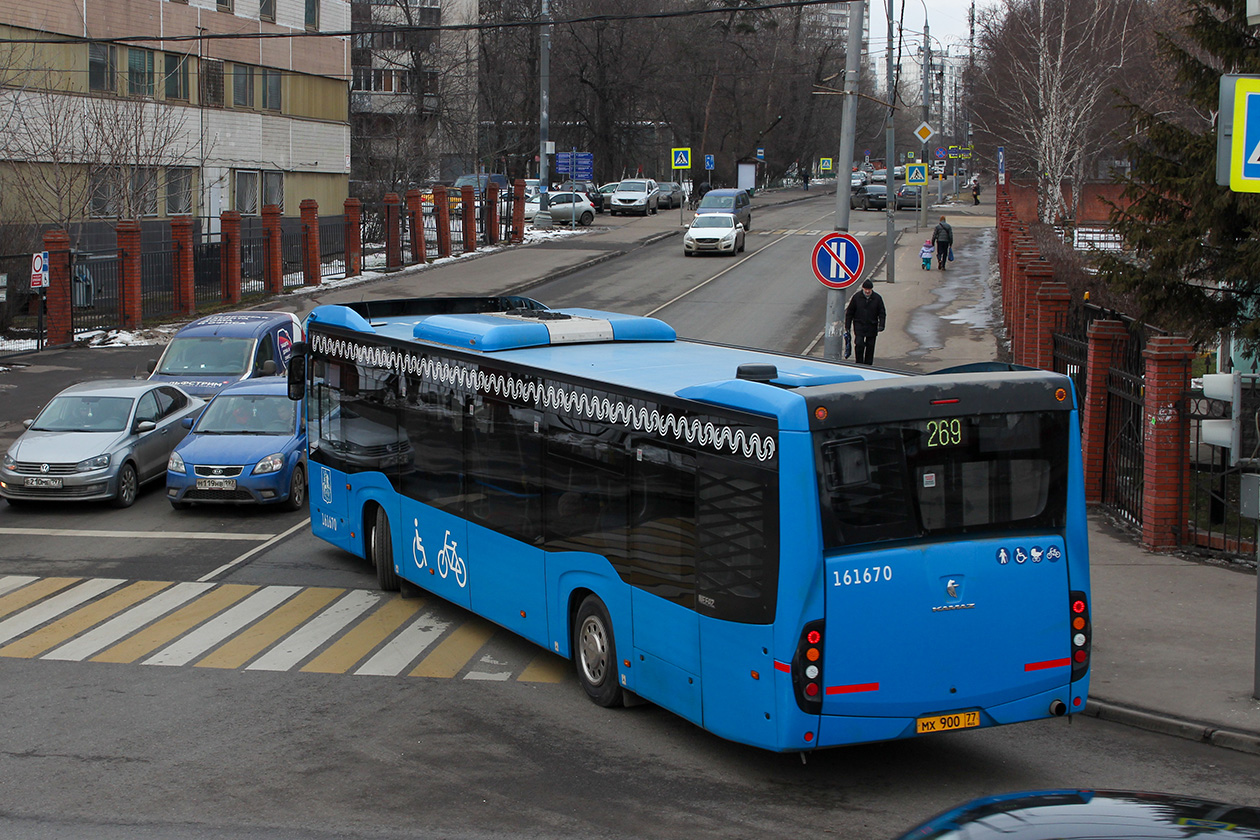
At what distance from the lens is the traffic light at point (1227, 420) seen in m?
10.2

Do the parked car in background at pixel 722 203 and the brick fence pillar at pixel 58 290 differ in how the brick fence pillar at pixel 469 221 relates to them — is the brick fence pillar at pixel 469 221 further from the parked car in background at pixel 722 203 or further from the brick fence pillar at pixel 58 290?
the brick fence pillar at pixel 58 290

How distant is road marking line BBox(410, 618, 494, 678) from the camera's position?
33.9 feet

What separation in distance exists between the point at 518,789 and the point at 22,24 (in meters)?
34.4

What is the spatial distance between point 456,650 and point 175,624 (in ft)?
9.29

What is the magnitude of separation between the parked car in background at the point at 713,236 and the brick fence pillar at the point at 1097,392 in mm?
30207

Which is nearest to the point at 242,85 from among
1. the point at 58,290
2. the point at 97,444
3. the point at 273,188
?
the point at 273,188

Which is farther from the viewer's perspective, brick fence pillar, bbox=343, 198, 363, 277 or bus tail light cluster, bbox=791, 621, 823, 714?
brick fence pillar, bbox=343, 198, 363, 277

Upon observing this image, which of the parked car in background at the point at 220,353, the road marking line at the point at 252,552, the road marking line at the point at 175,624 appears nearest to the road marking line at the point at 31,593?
the road marking line at the point at 252,552

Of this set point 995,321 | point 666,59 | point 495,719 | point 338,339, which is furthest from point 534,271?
point 666,59

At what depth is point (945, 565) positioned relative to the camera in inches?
293

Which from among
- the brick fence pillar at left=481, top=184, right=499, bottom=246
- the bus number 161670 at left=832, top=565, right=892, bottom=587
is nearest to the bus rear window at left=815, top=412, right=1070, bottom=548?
the bus number 161670 at left=832, top=565, right=892, bottom=587

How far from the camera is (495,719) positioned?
909 centimetres

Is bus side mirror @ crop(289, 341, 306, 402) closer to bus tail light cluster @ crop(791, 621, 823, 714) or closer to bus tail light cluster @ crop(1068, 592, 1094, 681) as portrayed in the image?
bus tail light cluster @ crop(791, 621, 823, 714)

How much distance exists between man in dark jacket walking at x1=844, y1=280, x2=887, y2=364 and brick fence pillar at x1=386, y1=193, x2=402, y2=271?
21907mm
